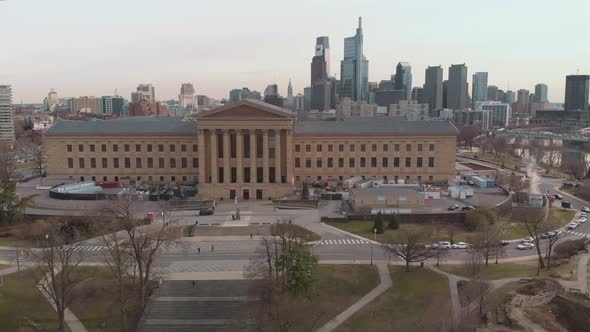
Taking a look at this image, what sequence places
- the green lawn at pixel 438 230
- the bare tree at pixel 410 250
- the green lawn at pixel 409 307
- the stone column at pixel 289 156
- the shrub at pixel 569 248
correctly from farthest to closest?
the stone column at pixel 289 156 → the green lawn at pixel 438 230 → the shrub at pixel 569 248 → the bare tree at pixel 410 250 → the green lawn at pixel 409 307

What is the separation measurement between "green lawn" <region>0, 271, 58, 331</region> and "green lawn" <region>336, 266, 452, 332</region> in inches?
985

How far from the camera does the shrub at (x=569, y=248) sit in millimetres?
55269

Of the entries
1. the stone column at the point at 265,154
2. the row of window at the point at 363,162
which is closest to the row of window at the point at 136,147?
the stone column at the point at 265,154

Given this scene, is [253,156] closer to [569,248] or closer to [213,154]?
[213,154]

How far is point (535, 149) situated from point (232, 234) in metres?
121

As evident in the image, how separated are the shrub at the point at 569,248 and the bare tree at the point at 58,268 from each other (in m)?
49.4

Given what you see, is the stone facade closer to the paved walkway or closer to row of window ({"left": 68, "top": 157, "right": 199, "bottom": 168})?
row of window ({"left": 68, "top": 157, "right": 199, "bottom": 168})

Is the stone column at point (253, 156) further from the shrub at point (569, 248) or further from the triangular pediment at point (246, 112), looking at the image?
the shrub at point (569, 248)

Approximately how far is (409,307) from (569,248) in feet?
80.9

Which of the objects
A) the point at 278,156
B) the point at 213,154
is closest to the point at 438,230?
the point at 278,156

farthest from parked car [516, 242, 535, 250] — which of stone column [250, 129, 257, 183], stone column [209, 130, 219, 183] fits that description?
A: stone column [209, 130, 219, 183]

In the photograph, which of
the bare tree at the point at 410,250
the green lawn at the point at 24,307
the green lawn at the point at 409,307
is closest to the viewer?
the green lawn at the point at 409,307

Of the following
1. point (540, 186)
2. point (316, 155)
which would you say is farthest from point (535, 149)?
point (316, 155)

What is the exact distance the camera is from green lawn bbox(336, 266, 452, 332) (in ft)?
131
